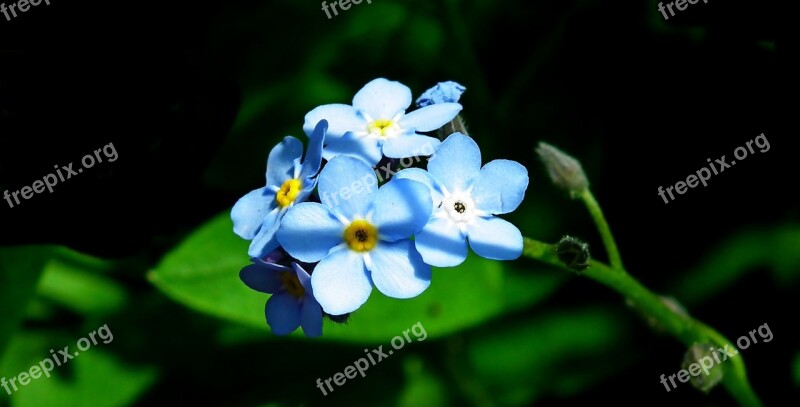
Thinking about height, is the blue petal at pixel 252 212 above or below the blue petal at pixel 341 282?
above

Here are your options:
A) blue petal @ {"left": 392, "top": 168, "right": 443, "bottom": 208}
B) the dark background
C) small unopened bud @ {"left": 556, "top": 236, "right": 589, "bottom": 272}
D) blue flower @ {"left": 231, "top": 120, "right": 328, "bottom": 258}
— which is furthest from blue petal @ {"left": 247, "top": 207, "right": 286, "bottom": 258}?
the dark background

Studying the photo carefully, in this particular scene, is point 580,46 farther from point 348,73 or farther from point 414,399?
point 414,399

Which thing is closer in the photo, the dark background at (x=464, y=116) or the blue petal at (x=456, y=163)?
the blue petal at (x=456, y=163)

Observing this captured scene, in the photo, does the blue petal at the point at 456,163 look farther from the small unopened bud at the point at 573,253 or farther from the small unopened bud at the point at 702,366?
the small unopened bud at the point at 702,366

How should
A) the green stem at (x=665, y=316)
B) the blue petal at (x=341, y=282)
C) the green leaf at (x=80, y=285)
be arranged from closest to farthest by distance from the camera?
the blue petal at (x=341, y=282) → the green stem at (x=665, y=316) → the green leaf at (x=80, y=285)

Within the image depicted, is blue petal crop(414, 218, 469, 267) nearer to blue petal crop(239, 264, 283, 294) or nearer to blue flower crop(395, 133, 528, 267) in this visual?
blue flower crop(395, 133, 528, 267)

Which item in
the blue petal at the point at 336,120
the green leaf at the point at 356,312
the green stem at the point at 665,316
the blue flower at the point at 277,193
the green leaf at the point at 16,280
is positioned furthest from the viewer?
the green leaf at the point at 16,280

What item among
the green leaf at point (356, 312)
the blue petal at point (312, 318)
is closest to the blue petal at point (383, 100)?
the blue petal at point (312, 318)

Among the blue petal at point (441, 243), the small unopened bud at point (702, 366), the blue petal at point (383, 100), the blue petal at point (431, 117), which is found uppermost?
the blue petal at point (383, 100)
